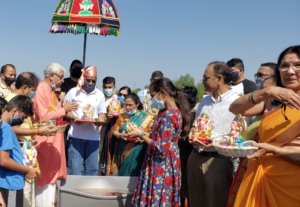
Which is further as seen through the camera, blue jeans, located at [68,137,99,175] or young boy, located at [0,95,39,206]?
blue jeans, located at [68,137,99,175]

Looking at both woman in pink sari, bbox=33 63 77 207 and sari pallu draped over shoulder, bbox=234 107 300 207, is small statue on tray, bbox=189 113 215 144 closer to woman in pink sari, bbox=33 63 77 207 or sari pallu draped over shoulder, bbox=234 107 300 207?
sari pallu draped over shoulder, bbox=234 107 300 207

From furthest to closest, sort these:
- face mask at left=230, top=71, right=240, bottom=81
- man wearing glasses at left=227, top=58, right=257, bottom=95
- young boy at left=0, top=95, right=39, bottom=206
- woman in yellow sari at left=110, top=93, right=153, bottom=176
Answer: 1. man wearing glasses at left=227, top=58, right=257, bottom=95
2. woman in yellow sari at left=110, top=93, right=153, bottom=176
3. face mask at left=230, top=71, right=240, bottom=81
4. young boy at left=0, top=95, right=39, bottom=206

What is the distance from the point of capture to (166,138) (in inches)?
179

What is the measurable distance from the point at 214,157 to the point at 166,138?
22.2 inches

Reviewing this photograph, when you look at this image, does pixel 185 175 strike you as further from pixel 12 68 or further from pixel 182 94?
pixel 12 68

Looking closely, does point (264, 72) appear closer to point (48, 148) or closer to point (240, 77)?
point (240, 77)

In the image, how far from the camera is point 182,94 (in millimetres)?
4758

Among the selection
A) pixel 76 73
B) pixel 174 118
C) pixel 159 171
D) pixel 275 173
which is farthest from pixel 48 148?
pixel 275 173

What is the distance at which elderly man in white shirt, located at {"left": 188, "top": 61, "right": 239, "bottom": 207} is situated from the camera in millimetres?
4203

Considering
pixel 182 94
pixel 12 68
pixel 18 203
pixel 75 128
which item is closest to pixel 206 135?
pixel 182 94

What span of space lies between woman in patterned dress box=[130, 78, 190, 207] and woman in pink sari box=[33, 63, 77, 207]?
105 cm

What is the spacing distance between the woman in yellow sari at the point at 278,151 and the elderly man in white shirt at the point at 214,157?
134cm

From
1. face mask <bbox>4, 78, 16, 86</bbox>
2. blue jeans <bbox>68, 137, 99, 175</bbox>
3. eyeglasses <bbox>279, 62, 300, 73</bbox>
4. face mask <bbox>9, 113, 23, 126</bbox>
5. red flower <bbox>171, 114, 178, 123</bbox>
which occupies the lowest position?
blue jeans <bbox>68, 137, 99, 175</bbox>

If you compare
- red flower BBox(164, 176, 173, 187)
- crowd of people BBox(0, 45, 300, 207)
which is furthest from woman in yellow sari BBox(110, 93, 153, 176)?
red flower BBox(164, 176, 173, 187)
